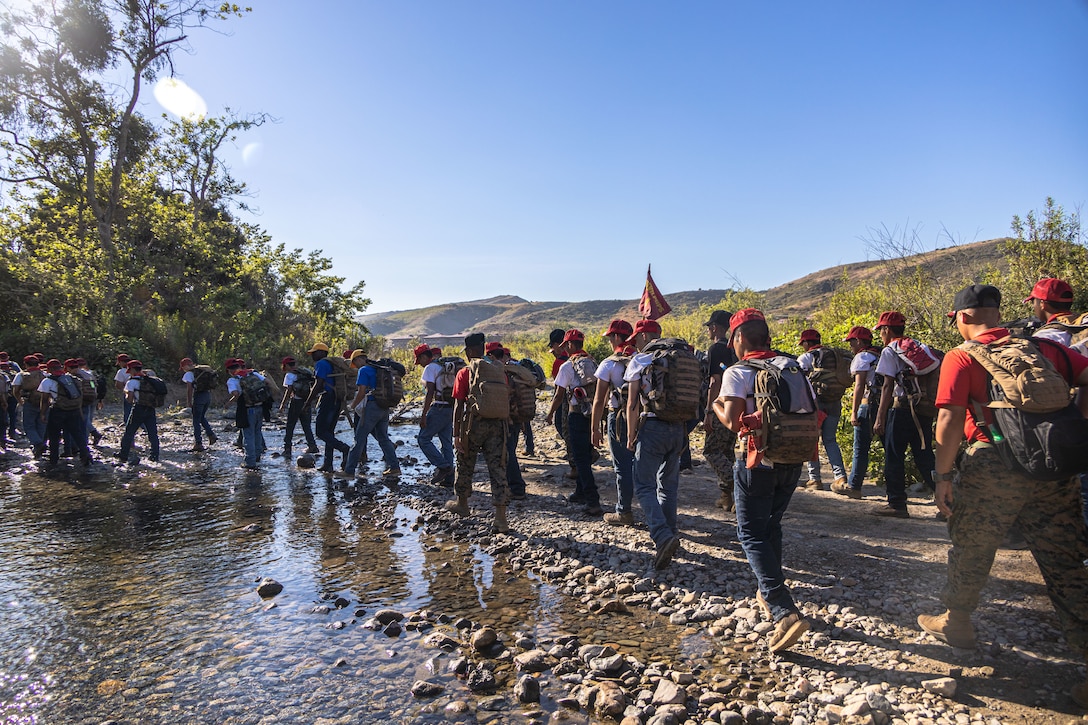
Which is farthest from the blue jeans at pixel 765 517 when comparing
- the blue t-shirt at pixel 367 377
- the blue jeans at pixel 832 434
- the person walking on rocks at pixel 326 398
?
the person walking on rocks at pixel 326 398

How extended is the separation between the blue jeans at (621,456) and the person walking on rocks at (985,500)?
124 inches

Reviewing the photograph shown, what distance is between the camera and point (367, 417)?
9.26 meters

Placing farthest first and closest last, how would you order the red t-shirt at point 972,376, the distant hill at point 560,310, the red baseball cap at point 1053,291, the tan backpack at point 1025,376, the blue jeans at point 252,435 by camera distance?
1. the distant hill at point 560,310
2. the blue jeans at point 252,435
3. the red baseball cap at point 1053,291
4. the red t-shirt at point 972,376
5. the tan backpack at point 1025,376

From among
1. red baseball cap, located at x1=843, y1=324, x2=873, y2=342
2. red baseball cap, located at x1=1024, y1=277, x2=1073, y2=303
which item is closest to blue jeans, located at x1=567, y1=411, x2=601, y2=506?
red baseball cap, located at x1=843, y1=324, x2=873, y2=342

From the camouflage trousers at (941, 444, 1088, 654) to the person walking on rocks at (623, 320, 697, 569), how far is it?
211 centimetres

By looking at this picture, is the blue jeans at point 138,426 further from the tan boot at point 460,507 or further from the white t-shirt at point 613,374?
the white t-shirt at point 613,374

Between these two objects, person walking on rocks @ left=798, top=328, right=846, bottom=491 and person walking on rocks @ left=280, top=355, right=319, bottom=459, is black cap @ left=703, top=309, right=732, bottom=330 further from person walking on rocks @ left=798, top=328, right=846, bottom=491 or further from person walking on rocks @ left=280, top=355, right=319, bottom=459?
person walking on rocks @ left=280, top=355, right=319, bottom=459

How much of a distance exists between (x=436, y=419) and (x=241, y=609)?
4340 mm

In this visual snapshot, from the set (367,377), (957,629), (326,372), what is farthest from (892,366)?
(326,372)

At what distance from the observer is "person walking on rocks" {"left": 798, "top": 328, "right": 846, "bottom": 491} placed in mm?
7551

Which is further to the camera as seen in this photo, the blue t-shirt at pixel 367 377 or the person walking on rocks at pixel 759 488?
the blue t-shirt at pixel 367 377

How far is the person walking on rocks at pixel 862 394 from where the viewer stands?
6875 mm

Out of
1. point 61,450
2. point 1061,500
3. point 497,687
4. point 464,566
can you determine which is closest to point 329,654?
point 497,687

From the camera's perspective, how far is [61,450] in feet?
42.1
